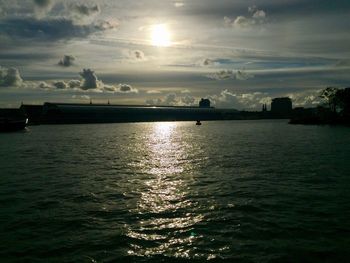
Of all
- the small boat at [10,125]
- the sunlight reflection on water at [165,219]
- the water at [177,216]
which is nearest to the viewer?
the water at [177,216]

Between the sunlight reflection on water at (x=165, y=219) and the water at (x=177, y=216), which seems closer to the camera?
the water at (x=177, y=216)

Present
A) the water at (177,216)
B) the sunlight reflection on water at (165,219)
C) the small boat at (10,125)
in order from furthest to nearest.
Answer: the small boat at (10,125), the sunlight reflection on water at (165,219), the water at (177,216)

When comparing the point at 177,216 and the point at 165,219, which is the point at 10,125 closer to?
the point at 177,216

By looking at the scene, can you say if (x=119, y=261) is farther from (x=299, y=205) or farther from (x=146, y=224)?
(x=299, y=205)

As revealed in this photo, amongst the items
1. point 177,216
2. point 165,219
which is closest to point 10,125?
point 177,216

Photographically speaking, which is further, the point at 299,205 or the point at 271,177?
the point at 271,177

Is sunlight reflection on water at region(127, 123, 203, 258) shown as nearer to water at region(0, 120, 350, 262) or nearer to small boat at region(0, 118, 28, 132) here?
water at region(0, 120, 350, 262)

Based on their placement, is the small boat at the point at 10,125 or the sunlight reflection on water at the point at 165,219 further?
the small boat at the point at 10,125

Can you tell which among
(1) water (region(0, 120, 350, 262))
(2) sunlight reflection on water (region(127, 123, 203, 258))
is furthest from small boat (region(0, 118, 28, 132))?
(2) sunlight reflection on water (region(127, 123, 203, 258))

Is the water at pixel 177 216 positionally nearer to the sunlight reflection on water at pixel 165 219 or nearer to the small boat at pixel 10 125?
the sunlight reflection on water at pixel 165 219

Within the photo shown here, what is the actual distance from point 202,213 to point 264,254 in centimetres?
699

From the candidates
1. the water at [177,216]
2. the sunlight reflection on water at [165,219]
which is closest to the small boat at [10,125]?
the water at [177,216]

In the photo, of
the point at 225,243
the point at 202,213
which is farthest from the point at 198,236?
the point at 202,213

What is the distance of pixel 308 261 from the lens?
1540 cm
